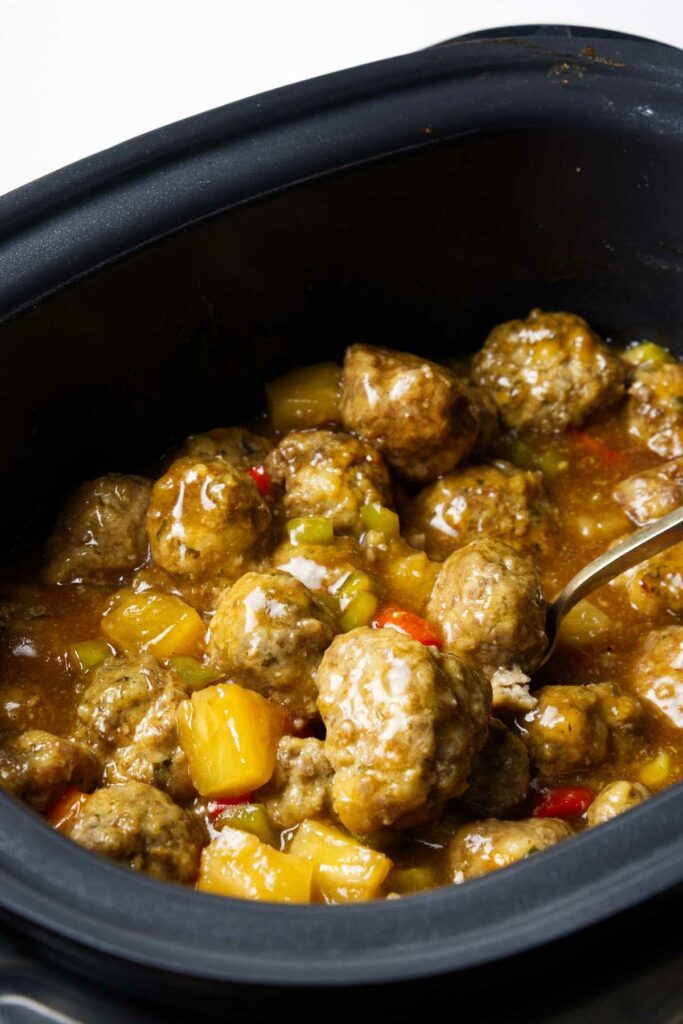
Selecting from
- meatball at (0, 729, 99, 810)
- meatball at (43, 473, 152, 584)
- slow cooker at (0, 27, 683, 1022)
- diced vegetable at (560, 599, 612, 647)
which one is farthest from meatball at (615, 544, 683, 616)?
meatball at (0, 729, 99, 810)

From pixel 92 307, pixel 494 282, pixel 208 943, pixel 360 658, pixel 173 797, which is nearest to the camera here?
pixel 208 943

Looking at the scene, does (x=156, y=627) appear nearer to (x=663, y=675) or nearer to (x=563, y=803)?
(x=563, y=803)

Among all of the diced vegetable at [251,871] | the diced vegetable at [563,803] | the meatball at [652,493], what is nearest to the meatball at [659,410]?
the meatball at [652,493]

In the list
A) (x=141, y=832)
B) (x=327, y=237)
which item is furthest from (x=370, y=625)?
(x=327, y=237)

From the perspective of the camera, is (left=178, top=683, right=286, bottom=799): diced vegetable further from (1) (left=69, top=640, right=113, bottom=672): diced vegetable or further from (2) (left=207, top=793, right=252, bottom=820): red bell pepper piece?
(1) (left=69, top=640, right=113, bottom=672): diced vegetable

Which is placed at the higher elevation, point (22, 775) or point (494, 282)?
point (494, 282)

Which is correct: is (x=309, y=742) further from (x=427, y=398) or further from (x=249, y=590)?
(x=427, y=398)

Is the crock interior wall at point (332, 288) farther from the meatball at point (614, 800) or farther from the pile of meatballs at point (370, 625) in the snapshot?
the meatball at point (614, 800)

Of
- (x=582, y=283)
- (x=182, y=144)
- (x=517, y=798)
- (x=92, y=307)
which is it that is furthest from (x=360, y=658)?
(x=582, y=283)
